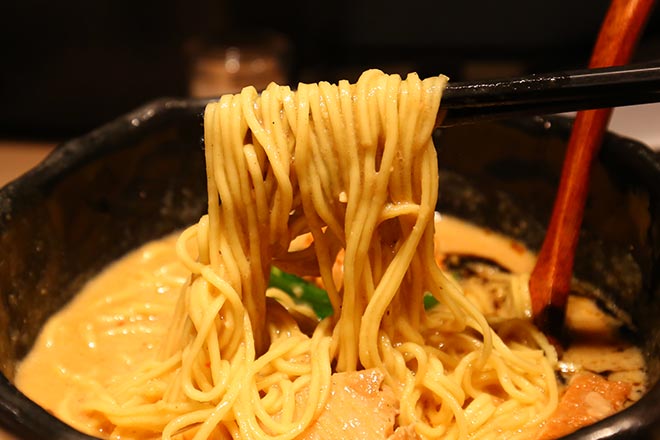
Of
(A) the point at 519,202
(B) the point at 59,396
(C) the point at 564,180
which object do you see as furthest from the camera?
(A) the point at 519,202

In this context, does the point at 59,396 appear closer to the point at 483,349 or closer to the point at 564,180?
the point at 483,349

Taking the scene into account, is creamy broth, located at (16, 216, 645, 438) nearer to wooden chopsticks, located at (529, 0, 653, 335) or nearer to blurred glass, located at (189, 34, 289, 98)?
wooden chopsticks, located at (529, 0, 653, 335)

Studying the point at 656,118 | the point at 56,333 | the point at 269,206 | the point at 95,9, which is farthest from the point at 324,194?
the point at 95,9

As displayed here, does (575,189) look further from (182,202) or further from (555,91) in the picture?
(182,202)

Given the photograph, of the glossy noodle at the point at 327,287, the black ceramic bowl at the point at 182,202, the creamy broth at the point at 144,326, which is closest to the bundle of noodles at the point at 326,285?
the glossy noodle at the point at 327,287

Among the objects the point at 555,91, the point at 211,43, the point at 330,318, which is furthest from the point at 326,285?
the point at 211,43

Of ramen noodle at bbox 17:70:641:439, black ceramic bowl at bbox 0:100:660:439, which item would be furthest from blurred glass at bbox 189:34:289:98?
ramen noodle at bbox 17:70:641:439

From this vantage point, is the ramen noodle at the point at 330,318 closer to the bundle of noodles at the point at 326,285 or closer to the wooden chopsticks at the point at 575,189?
the bundle of noodles at the point at 326,285
